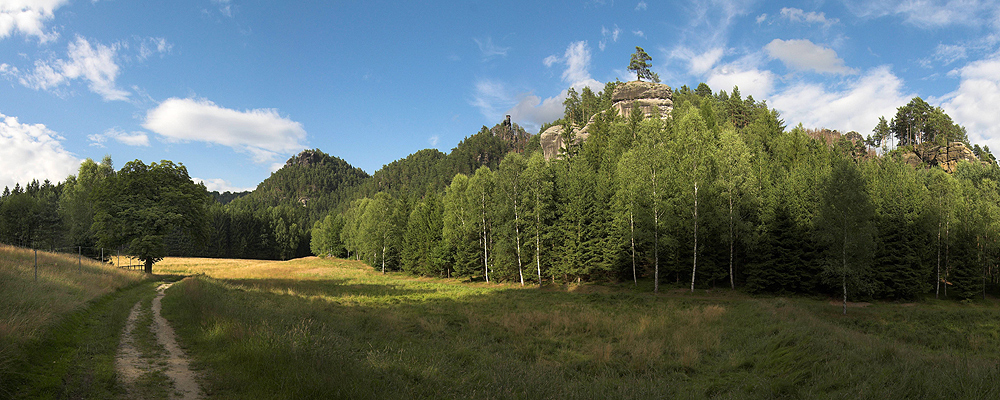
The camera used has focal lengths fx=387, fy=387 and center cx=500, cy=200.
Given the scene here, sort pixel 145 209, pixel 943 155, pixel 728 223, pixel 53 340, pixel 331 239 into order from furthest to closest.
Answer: pixel 331 239 → pixel 943 155 → pixel 145 209 → pixel 728 223 → pixel 53 340

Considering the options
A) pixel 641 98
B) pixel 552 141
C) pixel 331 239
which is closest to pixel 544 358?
pixel 641 98

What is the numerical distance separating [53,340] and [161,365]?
3.20 m

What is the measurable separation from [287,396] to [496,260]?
3756cm

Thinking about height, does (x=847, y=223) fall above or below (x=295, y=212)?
below

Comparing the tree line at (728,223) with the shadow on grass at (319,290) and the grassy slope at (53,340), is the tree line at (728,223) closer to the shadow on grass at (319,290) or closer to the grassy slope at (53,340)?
the shadow on grass at (319,290)

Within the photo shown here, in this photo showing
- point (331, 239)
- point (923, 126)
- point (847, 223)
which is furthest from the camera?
point (331, 239)

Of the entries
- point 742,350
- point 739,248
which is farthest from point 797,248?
point 742,350

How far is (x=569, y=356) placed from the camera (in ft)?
44.8

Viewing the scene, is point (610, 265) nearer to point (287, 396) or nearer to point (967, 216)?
point (287, 396)

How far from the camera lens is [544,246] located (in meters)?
43.9

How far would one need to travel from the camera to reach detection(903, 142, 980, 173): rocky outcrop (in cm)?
7388

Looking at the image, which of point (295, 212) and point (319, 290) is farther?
point (295, 212)

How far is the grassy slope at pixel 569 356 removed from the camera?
8195 mm

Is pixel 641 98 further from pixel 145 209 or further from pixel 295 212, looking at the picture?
pixel 295 212
